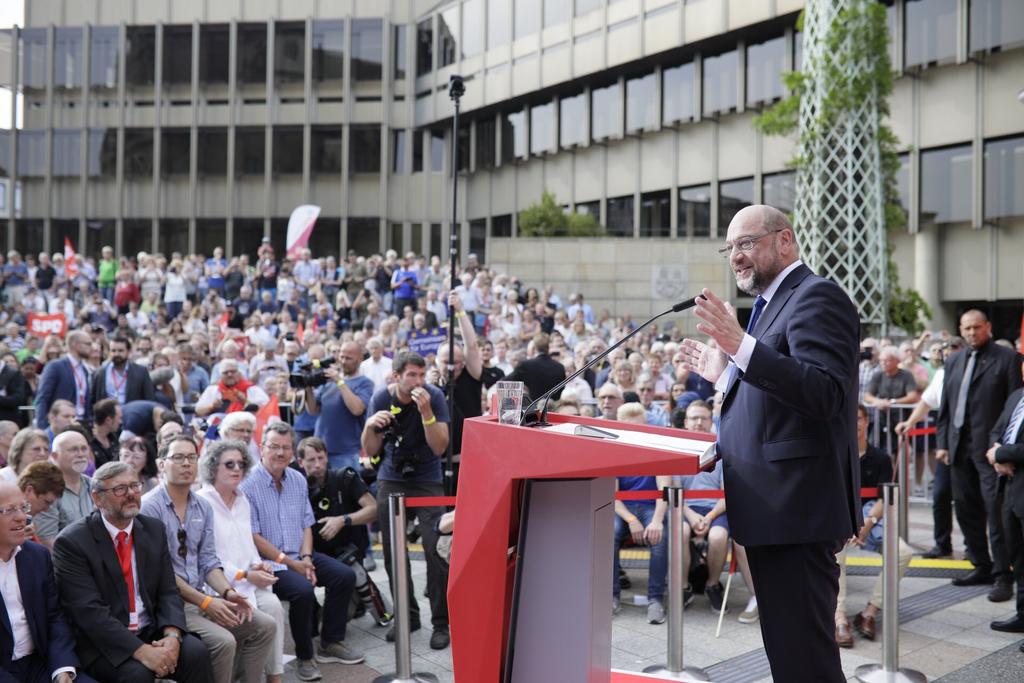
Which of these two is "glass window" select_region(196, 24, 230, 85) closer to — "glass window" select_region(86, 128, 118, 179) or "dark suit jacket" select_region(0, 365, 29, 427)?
"glass window" select_region(86, 128, 118, 179)

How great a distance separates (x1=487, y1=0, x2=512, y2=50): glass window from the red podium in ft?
104

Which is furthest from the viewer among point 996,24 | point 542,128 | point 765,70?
point 542,128

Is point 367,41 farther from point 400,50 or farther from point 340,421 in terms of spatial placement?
point 340,421

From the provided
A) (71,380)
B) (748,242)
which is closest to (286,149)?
(71,380)

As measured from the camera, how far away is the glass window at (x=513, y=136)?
33.3 meters

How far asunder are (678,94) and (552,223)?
6477 millimetres

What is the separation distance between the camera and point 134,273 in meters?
19.7

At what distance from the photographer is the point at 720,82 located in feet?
88.8

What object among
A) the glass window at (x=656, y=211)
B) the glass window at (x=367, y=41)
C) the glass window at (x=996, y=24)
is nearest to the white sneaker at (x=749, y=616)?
the glass window at (x=996, y=24)

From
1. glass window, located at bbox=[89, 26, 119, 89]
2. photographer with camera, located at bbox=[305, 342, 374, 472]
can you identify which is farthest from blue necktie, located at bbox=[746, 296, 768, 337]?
glass window, located at bbox=[89, 26, 119, 89]

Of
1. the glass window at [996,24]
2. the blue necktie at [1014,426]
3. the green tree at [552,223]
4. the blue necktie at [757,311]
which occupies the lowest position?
the blue necktie at [1014,426]

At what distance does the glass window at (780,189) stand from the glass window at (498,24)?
11.7 metres

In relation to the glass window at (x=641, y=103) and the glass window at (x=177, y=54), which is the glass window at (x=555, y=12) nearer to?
the glass window at (x=641, y=103)

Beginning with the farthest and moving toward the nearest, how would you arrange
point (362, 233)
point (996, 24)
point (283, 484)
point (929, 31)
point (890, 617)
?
point (362, 233) < point (929, 31) < point (996, 24) < point (283, 484) < point (890, 617)
